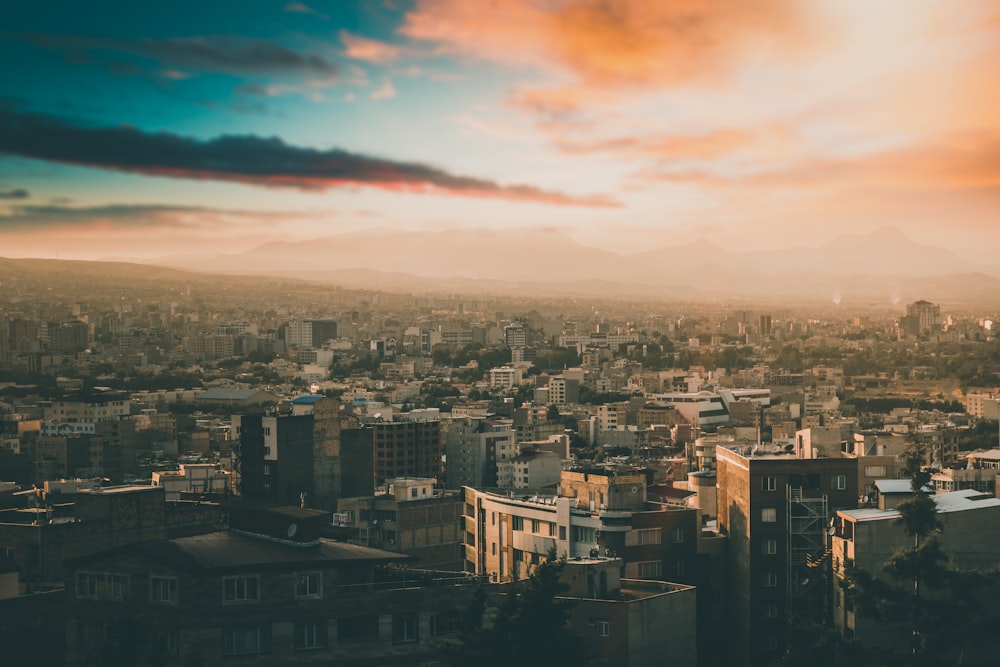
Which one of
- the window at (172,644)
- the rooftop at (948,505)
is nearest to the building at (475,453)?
the rooftop at (948,505)

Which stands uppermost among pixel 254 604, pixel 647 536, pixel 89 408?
pixel 254 604

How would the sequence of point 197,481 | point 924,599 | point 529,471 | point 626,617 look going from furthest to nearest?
1. point 529,471
2. point 197,481
3. point 626,617
4. point 924,599

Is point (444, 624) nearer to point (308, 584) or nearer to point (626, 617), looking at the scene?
point (308, 584)

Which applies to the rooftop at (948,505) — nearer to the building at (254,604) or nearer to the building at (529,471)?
the building at (254,604)

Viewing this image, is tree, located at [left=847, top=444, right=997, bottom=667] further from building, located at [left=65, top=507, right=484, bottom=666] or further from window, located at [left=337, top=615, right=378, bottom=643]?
window, located at [left=337, top=615, right=378, bottom=643]

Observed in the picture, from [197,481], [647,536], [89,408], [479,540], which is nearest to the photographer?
[647,536]

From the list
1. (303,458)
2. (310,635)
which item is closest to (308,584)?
(310,635)
